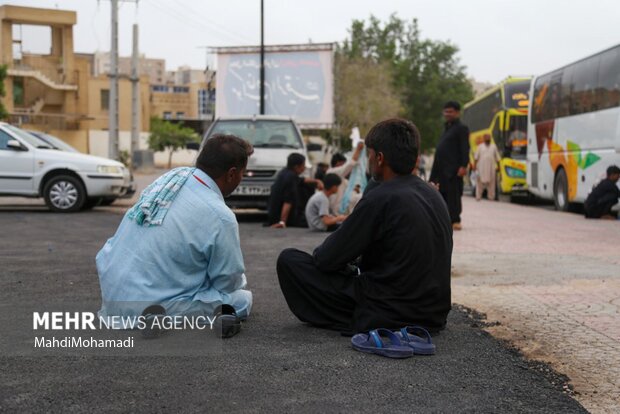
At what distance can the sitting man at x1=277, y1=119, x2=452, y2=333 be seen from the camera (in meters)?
4.43

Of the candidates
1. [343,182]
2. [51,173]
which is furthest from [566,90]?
[51,173]

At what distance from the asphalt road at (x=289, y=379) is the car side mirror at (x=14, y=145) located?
10.1m

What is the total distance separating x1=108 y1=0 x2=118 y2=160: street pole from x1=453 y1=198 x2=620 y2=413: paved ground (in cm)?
1565

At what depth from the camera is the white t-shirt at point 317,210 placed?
38.8ft

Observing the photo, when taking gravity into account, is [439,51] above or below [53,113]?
above

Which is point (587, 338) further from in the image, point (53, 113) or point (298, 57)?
point (53, 113)

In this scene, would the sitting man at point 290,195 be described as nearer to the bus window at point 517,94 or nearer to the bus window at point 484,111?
the bus window at point 517,94

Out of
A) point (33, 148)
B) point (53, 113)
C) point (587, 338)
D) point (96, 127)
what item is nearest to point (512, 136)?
point (33, 148)

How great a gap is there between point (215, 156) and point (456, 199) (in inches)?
310

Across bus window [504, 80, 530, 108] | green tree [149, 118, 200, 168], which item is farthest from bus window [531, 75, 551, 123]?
green tree [149, 118, 200, 168]

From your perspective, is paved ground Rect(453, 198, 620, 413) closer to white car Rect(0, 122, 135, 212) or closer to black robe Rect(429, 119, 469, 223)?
black robe Rect(429, 119, 469, 223)

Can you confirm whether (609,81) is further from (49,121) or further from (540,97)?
(49,121)

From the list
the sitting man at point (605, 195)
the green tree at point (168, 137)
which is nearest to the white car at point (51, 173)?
the sitting man at point (605, 195)

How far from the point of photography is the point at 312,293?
4871mm
